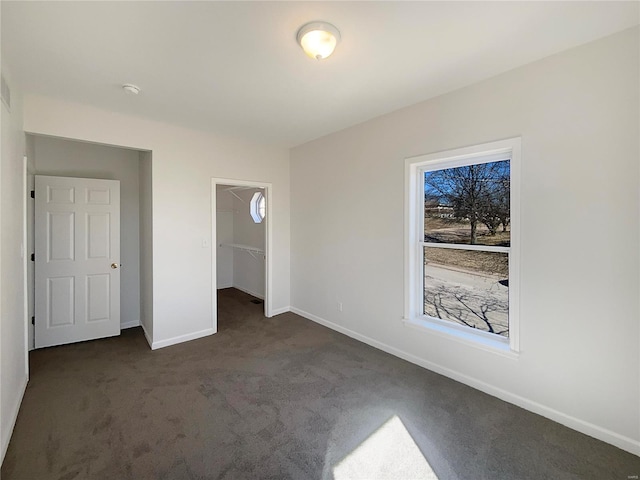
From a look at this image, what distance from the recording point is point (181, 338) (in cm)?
363

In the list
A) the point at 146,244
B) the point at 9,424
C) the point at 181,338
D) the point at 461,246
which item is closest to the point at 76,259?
the point at 146,244

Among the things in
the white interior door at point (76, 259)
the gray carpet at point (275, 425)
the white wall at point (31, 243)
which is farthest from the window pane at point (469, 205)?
the white wall at point (31, 243)

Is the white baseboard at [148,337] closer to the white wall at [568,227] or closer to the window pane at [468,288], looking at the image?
the white wall at [568,227]

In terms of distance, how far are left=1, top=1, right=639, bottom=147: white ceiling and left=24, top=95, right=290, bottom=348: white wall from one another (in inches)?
12.4

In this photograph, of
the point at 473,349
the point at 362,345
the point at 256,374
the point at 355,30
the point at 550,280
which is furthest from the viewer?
the point at 362,345

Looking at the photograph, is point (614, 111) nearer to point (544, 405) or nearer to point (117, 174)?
point (544, 405)

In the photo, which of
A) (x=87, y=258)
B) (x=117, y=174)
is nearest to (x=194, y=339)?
(x=87, y=258)

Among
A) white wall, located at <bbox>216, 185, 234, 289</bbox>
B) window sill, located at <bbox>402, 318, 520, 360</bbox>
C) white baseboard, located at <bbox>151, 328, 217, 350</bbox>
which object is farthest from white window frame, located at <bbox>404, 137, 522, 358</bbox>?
white wall, located at <bbox>216, 185, 234, 289</bbox>

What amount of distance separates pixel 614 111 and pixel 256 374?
343cm

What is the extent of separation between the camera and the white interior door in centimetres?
341

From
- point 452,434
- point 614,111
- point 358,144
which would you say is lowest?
point 452,434

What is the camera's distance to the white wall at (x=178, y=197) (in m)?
3.15

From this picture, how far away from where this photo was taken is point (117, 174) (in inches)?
157

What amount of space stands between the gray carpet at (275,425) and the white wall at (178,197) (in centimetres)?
60
